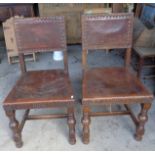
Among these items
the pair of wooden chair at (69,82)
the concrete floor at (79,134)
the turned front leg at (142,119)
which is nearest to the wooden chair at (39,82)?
the pair of wooden chair at (69,82)

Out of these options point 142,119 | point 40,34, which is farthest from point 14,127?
point 142,119

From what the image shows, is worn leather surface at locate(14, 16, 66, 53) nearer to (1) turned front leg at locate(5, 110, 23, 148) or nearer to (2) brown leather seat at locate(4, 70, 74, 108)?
(2) brown leather seat at locate(4, 70, 74, 108)

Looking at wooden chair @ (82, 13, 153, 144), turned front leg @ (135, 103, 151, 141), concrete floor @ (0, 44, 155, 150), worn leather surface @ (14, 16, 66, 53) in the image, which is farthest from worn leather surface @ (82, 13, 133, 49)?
concrete floor @ (0, 44, 155, 150)

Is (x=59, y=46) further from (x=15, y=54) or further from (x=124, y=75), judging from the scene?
(x=15, y=54)

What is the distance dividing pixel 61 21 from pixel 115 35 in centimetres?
45

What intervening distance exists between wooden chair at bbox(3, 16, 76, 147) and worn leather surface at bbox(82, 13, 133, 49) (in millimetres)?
194

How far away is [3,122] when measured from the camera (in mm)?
1854

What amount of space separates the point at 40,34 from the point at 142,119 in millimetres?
1024

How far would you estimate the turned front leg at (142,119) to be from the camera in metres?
1.43

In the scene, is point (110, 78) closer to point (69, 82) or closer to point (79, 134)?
point (69, 82)

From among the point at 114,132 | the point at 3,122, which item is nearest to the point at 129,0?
the point at 114,132

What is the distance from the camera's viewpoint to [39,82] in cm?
157

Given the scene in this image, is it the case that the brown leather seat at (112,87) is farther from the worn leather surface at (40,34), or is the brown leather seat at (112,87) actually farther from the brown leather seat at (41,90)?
the worn leather surface at (40,34)

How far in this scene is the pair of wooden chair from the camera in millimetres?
1362
